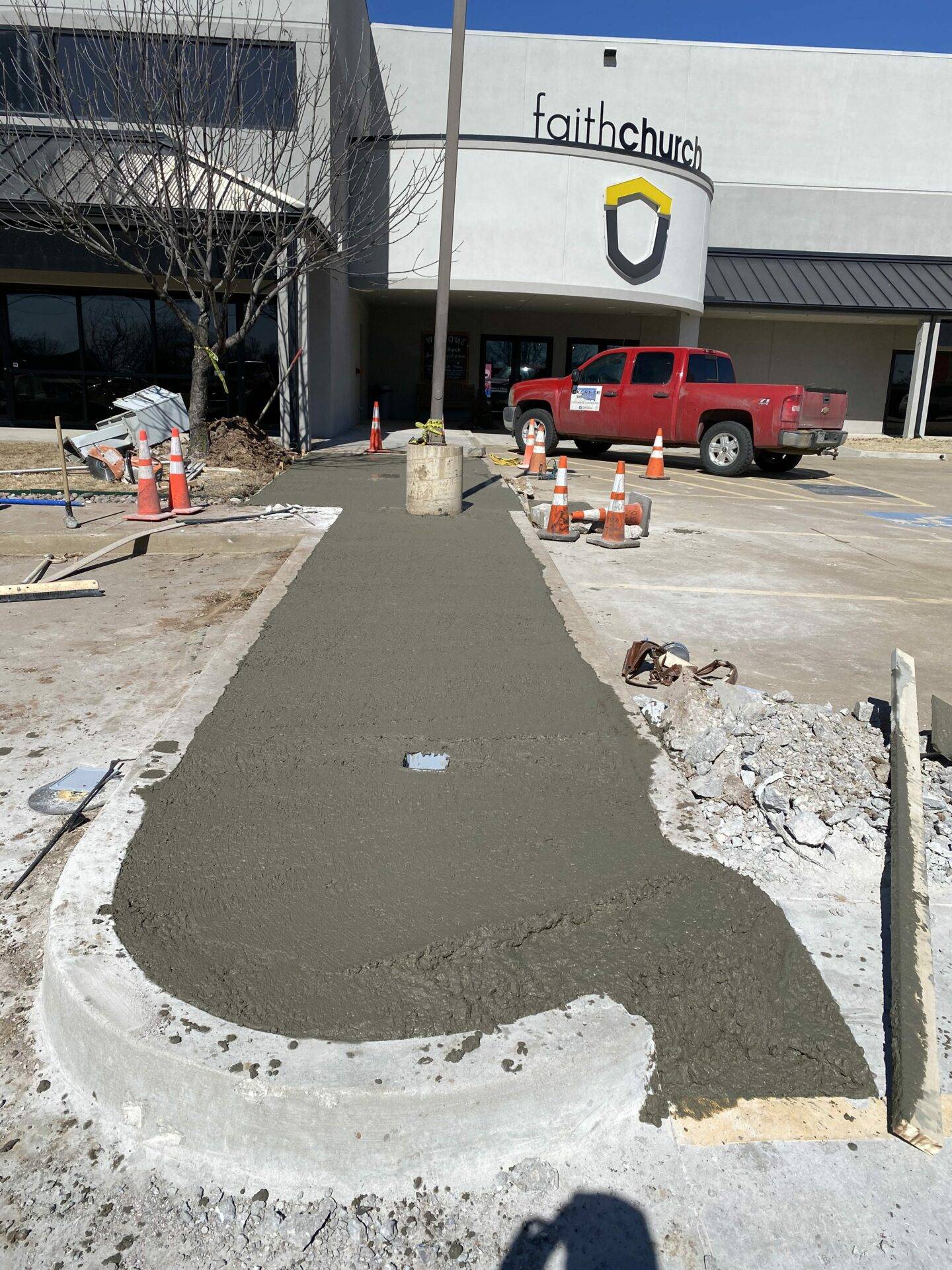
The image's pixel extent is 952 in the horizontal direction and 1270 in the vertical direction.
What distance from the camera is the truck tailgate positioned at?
15.0 metres

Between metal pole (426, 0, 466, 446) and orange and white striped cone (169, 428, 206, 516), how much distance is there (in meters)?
2.88

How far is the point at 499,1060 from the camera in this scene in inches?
94.3

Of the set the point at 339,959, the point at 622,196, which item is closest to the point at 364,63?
the point at 622,196

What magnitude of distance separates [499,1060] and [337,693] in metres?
2.76

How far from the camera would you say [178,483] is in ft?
33.7

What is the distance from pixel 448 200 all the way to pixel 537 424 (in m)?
5.89

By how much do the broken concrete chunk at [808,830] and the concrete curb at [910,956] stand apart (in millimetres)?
277

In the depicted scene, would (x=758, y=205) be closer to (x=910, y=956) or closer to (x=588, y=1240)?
(x=910, y=956)

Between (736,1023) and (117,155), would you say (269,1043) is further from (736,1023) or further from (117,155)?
(117,155)

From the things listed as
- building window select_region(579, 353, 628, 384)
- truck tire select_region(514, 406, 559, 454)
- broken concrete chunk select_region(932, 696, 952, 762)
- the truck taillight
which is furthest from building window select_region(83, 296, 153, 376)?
broken concrete chunk select_region(932, 696, 952, 762)

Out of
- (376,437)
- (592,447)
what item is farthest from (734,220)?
(376,437)

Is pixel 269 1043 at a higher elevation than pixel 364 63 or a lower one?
lower

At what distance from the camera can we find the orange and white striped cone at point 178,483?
33.1ft

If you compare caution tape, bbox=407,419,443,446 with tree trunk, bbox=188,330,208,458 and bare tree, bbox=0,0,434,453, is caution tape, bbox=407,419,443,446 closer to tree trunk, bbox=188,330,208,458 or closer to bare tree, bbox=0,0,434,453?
bare tree, bbox=0,0,434,453
